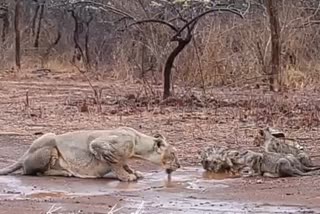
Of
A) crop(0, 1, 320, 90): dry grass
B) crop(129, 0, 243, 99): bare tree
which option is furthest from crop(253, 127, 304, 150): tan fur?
crop(0, 1, 320, 90): dry grass

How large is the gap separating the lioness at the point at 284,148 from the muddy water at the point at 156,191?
67 cm

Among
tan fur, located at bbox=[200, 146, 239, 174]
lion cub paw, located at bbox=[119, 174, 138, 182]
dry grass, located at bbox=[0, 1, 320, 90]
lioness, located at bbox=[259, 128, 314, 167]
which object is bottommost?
lion cub paw, located at bbox=[119, 174, 138, 182]

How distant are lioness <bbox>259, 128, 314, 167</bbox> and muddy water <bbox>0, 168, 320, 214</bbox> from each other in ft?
2.20

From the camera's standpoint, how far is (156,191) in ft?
29.9

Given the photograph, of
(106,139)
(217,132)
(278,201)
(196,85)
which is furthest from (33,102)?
(278,201)

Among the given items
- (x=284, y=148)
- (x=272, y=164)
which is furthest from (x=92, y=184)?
(x=284, y=148)

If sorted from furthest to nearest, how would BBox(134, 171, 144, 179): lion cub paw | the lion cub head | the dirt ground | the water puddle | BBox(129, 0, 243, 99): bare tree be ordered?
1. BBox(129, 0, 243, 99): bare tree
2. the lion cub head
3. BBox(134, 171, 144, 179): lion cub paw
4. the water puddle
5. the dirt ground

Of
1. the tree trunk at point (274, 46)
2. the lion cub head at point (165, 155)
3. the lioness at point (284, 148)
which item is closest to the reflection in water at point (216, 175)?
the lion cub head at point (165, 155)

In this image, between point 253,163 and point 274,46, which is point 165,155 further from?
point 274,46

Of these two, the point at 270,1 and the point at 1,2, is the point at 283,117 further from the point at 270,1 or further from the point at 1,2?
the point at 1,2

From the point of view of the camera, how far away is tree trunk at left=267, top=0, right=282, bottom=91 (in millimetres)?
21406

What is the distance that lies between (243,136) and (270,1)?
8897mm

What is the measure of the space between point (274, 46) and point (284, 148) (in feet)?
37.0

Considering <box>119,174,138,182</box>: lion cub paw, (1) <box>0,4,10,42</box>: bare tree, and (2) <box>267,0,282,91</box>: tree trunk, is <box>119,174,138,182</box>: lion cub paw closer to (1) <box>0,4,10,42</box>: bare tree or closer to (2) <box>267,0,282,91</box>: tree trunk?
(2) <box>267,0,282,91</box>: tree trunk
